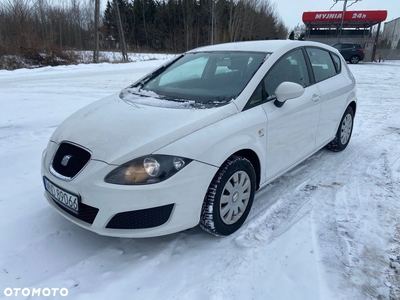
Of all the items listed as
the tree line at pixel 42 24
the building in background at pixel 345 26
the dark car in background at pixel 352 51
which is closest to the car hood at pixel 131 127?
the tree line at pixel 42 24

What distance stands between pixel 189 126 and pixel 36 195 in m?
1.97

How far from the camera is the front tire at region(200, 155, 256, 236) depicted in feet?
7.80

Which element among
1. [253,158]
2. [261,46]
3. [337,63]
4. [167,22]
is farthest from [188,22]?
[253,158]

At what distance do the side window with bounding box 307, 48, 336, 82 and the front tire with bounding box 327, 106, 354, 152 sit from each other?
0.73 m

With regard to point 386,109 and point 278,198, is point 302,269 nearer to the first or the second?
point 278,198

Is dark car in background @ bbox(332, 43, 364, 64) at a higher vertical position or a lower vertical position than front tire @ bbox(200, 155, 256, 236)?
higher

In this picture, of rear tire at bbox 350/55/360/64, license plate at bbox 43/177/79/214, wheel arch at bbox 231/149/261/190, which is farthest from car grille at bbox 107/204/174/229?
rear tire at bbox 350/55/360/64

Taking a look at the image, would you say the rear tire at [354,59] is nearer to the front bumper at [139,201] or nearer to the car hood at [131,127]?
the car hood at [131,127]

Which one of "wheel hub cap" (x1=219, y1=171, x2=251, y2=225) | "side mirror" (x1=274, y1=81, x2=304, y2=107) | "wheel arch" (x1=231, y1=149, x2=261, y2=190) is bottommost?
"wheel hub cap" (x1=219, y1=171, x2=251, y2=225)

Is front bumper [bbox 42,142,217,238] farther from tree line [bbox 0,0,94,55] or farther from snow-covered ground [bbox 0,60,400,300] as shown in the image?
tree line [bbox 0,0,94,55]

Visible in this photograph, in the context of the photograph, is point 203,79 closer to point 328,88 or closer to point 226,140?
point 226,140

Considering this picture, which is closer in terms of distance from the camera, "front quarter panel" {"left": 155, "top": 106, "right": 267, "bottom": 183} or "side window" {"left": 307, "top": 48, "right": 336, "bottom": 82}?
"front quarter panel" {"left": 155, "top": 106, "right": 267, "bottom": 183}

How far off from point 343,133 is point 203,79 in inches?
101

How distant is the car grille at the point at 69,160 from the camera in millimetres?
2254
